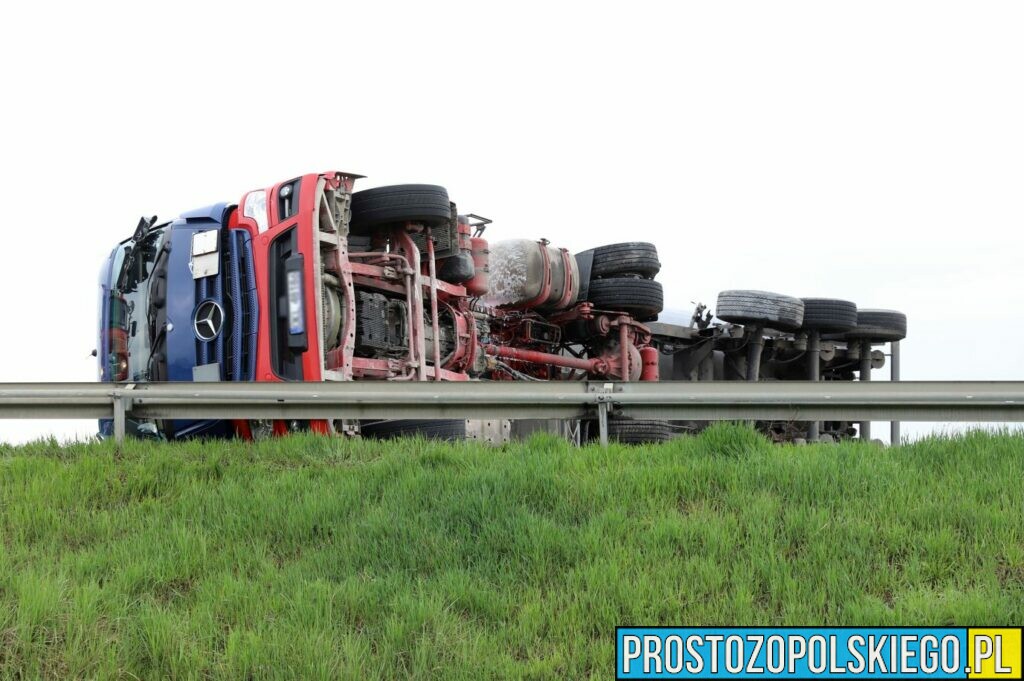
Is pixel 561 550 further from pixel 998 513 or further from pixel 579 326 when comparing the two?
pixel 579 326

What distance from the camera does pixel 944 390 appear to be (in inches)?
253

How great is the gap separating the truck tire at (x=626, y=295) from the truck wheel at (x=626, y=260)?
0.17 metres

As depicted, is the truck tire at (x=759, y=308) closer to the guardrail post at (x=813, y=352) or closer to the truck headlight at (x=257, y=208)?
the guardrail post at (x=813, y=352)

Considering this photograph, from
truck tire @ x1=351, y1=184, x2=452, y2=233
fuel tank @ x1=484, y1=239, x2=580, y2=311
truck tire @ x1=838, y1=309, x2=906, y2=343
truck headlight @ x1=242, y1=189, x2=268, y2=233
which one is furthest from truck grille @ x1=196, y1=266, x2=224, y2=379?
truck tire @ x1=838, y1=309, x2=906, y2=343

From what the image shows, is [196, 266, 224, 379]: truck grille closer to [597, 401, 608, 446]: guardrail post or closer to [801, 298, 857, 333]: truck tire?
[597, 401, 608, 446]: guardrail post

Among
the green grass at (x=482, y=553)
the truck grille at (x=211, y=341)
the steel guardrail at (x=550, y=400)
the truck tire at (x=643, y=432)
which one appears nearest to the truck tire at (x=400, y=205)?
the truck grille at (x=211, y=341)

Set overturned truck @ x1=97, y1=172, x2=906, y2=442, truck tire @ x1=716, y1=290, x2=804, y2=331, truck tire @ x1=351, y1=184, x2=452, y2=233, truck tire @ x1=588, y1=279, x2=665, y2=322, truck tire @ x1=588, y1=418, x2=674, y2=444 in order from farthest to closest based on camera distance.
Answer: truck tire @ x1=716, y1=290, x2=804, y2=331, truck tire @ x1=588, y1=279, x2=665, y2=322, truck tire @ x1=588, y1=418, x2=674, y2=444, truck tire @ x1=351, y1=184, x2=452, y2=233, overturned truck @ x1=97, y1=172, x2=906, y2=442

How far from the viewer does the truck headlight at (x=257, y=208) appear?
9398 millimetres

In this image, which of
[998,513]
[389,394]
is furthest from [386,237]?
[998,513]

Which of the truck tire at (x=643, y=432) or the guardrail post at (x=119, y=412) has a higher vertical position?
the guardrail post at (x=119, y=412)

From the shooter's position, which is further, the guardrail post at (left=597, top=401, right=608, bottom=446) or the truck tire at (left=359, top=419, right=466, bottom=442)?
the truck tire at (left=359, top=419, right=466, bottom=442)

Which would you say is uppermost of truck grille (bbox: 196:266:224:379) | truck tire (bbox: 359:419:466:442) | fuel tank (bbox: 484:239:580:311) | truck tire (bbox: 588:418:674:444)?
fuel tank (bbox: 484:239:580:311)

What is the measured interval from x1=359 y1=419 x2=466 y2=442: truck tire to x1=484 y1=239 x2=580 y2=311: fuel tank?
3.80m

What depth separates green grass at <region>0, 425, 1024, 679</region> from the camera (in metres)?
3.99
